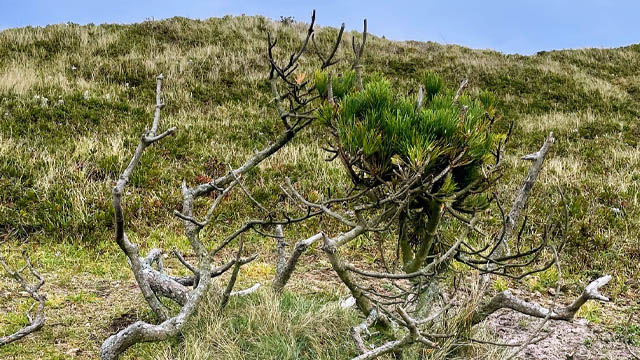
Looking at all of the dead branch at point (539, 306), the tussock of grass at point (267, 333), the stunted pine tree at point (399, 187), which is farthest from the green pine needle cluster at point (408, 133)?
the tussock of grass at point (267, 333)

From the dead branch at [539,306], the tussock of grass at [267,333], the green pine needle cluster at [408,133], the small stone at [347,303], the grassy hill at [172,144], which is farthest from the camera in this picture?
the grassy hill at [172,144]

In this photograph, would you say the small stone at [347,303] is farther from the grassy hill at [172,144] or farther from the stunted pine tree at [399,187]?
the grassy hill at [172,144]

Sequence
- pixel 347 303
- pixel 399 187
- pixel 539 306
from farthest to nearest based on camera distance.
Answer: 1. pixel 347 303
2. pixel 539 306
3. pixel 399 187

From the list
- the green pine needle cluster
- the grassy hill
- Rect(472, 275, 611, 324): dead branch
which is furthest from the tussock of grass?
the green pine needle cluster

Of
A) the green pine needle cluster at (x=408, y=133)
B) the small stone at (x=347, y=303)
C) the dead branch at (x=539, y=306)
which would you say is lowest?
the small stone at (x=347, y=303)

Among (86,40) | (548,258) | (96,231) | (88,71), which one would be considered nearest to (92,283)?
(96,231)

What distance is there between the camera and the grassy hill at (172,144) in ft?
21.7

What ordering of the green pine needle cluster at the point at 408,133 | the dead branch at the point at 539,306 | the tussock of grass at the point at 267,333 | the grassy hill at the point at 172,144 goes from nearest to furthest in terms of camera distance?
the green pine needle cluster at the point at 408,133
the dead branch at the point at 539,306
the tussock of grass at the point at 267,333
the grassy hill at the point at 172,144

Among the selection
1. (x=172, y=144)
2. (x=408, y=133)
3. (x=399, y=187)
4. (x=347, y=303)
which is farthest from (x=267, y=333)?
(x=172, y=144)

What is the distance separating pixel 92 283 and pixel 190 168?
142 inches

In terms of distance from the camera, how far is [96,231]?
7.05 meters

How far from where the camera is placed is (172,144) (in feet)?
33.0

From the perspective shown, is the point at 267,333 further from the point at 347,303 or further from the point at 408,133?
the point at 408,133

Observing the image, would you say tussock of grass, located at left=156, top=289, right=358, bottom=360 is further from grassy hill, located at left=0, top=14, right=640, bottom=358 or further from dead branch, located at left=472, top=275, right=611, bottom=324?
dead branch, located at left=472, top=275, right=611, bottom=324
